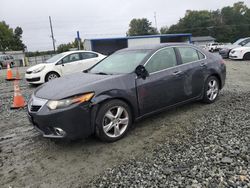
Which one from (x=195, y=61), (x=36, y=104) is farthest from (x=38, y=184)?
(x=195, y=61)

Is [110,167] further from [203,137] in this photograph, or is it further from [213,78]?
[213,78]

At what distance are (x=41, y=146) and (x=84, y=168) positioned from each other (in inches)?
40.6

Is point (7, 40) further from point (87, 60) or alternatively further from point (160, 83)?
point (160, 83)

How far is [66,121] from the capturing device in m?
2.85

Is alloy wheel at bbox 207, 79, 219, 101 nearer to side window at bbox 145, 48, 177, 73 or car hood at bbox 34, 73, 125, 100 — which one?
side window at bbox 145, 48, 177, 73

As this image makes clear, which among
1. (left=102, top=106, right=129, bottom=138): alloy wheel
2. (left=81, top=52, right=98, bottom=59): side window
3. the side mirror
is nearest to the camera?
(left=102, top=106, right=129, bottom=138): alloy wheel

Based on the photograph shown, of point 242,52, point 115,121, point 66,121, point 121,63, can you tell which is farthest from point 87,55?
point 242,52

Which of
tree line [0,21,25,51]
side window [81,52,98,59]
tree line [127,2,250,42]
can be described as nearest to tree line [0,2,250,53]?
tree line [127,2,250,42]

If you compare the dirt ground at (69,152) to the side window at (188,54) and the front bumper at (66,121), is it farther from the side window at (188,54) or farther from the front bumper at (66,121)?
the side window at (188,54)

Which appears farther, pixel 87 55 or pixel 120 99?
pixel 87 55

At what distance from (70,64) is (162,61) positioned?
19.1ft

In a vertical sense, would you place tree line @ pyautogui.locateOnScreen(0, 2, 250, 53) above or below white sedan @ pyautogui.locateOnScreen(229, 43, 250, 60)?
above

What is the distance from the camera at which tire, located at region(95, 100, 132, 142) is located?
3.06 metres

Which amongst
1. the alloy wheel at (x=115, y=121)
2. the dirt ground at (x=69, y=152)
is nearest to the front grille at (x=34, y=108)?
the dirt ground at (x=69, y=152)
